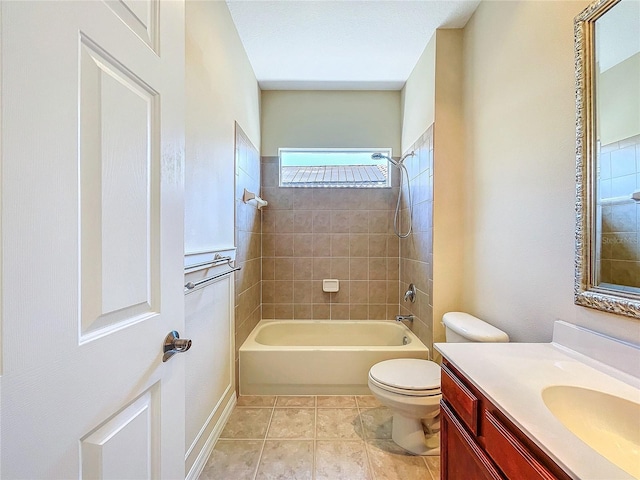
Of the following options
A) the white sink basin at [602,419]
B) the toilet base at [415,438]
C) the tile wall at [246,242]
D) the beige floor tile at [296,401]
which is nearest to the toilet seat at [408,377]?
the toilet base at [415,438]

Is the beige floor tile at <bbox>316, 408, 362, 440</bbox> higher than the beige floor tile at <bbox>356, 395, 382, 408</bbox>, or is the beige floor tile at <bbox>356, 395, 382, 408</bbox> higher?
the beige floor tile at <bbox>316, 408, 362, 440</bbox>

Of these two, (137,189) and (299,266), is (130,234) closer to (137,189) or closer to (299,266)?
(137,189)

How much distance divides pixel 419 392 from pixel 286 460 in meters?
0.80

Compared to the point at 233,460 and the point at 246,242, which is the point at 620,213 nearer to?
the point at 233,460

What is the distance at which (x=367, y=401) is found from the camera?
2225mm

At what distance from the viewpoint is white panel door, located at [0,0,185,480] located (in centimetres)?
43

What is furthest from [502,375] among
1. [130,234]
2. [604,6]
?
[604,6]

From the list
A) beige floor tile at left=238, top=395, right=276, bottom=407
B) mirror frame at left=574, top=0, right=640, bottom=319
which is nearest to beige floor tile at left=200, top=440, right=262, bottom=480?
beige floor tile at left=238, top=395, right=276, bottom=407

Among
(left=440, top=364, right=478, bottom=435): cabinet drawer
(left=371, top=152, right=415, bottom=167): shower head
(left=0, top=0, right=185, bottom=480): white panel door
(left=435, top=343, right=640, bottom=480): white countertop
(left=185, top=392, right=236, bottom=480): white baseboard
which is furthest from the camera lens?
(left=371, top=152, right=415, bottom=167): shower head

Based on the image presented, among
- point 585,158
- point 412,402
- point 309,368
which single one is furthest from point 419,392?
point 585,158

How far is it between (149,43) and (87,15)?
209 mm

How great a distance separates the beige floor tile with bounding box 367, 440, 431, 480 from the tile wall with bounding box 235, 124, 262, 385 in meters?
1.11

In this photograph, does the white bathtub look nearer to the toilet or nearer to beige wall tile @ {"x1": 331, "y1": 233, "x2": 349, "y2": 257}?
the toilet

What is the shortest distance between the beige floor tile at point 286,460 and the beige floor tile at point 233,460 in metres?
0.05
